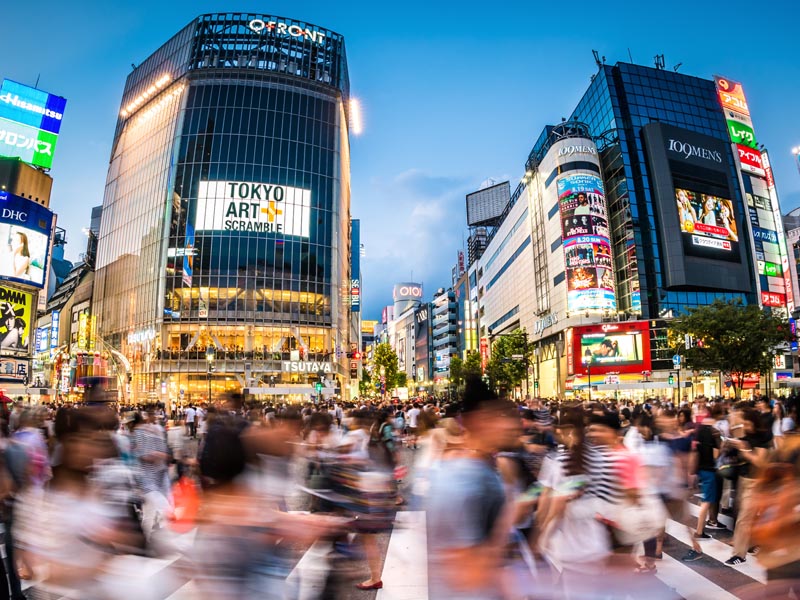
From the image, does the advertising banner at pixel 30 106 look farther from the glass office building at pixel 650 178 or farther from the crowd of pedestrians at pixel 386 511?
the glass office building at pixel 650 178

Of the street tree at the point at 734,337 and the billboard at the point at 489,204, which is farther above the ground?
the billboard at the point at 489,204

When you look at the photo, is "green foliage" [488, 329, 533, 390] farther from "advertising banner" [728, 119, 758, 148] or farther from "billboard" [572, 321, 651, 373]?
"advertising banner" [728, 119, 758, 148]

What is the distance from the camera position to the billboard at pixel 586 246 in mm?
62875

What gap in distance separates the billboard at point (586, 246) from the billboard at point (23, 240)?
52.6m

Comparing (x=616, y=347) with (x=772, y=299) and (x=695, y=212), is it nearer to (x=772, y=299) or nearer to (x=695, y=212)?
(x=695, y=212)

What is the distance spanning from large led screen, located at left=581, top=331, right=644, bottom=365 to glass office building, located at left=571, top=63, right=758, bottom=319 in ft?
→ 17.1

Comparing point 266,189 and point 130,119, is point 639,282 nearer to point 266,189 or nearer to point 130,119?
point 266,189

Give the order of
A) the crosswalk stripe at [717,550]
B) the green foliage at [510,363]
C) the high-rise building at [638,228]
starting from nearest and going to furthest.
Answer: the crosswalk stripe at [717,550] < the high-rise building at [638,228] < the green foliage at [510,363]

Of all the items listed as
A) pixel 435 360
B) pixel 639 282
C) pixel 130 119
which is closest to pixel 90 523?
pixel 639 282

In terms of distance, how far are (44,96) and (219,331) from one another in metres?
27.6

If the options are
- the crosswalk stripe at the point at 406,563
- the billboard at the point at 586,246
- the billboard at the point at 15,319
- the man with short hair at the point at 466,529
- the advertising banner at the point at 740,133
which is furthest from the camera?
the advertising banner at the point at 740,133

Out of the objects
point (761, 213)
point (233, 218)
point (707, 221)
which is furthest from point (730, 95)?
point (233, 218)

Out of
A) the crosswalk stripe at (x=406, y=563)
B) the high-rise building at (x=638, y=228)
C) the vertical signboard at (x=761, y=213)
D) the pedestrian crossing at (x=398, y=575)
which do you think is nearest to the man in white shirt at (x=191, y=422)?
the crosswalk stripe at (x=406, y=563)

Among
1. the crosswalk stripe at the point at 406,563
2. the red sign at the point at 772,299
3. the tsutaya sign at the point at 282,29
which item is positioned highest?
the tsutaya sign at the point at 282,29
